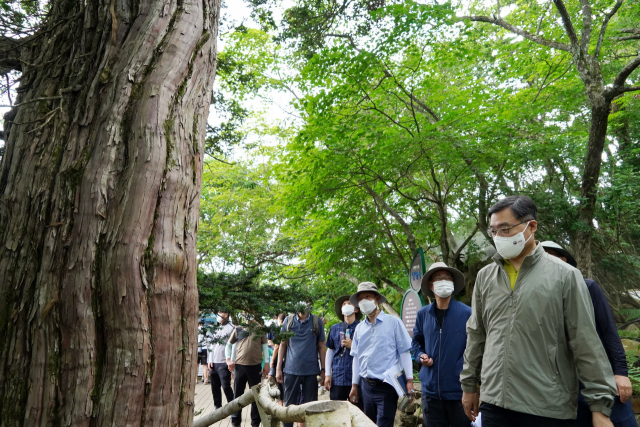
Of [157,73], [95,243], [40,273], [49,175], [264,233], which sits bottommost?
[40,273]

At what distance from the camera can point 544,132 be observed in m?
10.1

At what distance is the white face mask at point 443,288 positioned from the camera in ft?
14.7

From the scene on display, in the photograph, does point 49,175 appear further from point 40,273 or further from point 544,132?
point 544,132

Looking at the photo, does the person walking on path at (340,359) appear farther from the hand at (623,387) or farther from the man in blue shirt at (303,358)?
the hand at (623,387)

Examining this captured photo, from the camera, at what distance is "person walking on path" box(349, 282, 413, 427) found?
4.66m

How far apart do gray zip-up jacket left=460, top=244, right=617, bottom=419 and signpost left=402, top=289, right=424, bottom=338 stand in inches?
206

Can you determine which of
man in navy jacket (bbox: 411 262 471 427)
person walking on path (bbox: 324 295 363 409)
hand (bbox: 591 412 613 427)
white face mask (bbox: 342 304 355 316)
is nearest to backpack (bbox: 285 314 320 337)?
person walking on path (bbox: 324 295 363 409)

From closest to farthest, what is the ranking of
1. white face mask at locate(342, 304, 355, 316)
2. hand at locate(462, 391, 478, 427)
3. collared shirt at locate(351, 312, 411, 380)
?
hand at locate(462, 391, 478, 427), collared shirt at locate(351, 312, 411, 380), white face mask at locate(342, 304, 355, 316)

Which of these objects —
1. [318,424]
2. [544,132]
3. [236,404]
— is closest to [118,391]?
[318,424]

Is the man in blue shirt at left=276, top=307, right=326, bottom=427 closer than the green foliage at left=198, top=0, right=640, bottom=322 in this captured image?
Yes

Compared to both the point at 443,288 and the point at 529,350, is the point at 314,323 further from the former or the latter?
the point at 529,350

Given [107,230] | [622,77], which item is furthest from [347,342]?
[622,77]

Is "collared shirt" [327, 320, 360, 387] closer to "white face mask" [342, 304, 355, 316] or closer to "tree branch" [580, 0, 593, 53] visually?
"white face mask" [342, 304, 355, 316]

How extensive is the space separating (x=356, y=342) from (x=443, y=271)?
1287 mm
